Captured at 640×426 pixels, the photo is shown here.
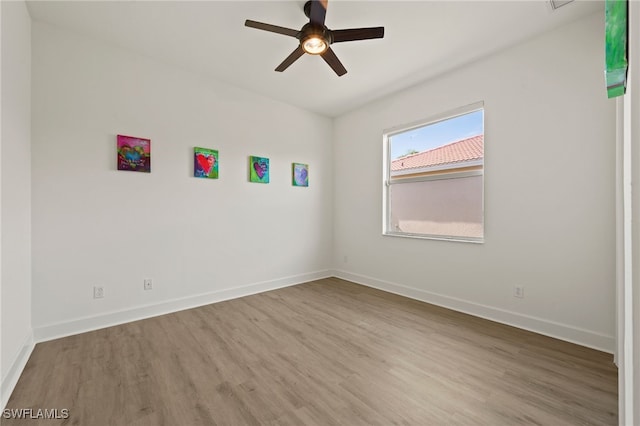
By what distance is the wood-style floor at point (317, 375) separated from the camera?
4.83 feet

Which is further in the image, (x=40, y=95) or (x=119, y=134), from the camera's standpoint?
(x=119, y=134)

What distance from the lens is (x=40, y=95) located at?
7.66 feet

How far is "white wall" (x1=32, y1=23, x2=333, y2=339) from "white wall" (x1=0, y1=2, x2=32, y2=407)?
0.52ft

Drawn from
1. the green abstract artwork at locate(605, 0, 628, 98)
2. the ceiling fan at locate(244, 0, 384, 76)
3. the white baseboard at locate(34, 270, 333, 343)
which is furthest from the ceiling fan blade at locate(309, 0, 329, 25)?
the white baseboard at locate(34, 270, 333, 343)

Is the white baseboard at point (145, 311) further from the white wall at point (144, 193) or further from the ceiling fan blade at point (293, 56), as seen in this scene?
the ceiling fan blade at point (293, 56)

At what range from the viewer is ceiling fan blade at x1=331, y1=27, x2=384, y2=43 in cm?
194

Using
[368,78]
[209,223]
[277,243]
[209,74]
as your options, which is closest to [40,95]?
[209,74]

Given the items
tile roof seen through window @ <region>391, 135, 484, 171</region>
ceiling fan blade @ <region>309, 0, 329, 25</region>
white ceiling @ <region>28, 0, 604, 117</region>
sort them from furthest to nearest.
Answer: tile roof seen through window @ <region>391, 135, 484, 171</region>
white ceiling @ <region>28, 0, 604, 117</region>
ceiling fan blade @ <region>309, 0, 329, 25</region>

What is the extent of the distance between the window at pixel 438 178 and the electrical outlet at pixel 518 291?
0.57 metres

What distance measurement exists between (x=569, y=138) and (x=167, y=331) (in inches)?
163

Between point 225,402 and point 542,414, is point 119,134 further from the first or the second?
point 542,414

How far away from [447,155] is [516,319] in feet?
6.44

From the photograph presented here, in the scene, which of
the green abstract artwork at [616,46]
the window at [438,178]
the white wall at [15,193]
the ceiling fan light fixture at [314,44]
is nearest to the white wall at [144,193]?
the white wall at [15,193]

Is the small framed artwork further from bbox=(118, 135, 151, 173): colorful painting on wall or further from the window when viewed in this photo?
bbox=(118, 135, 151, 173): colorful painting on wall
